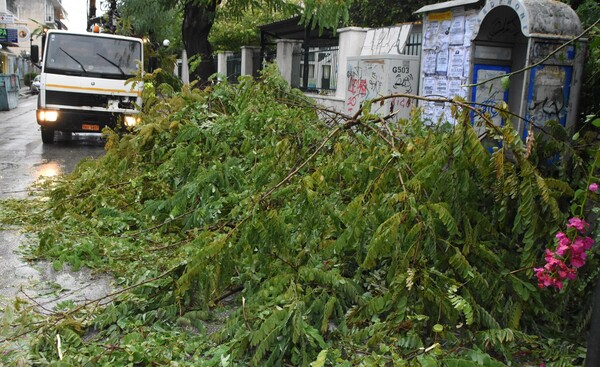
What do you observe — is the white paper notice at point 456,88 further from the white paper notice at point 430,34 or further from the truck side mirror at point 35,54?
the truck side mirror at point 35,54

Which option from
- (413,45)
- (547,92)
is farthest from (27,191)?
(413,45)

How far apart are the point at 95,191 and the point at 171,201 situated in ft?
5.35

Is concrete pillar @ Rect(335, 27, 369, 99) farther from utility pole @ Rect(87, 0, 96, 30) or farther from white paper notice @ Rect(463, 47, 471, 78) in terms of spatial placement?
utility pole @ Rect(87, 0, 96, 30)

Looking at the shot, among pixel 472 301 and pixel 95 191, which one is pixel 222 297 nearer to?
pixel 472 301

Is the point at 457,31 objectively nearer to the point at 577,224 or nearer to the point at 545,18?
the point at 545,18

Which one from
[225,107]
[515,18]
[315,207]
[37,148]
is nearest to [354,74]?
[515,18]

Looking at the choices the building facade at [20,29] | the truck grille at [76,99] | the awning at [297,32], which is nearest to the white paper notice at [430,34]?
the awning at [297,32]

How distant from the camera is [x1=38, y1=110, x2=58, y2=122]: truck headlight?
13.5m

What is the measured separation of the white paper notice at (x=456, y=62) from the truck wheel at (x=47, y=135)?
9.07 meters

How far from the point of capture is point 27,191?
28.5 ft

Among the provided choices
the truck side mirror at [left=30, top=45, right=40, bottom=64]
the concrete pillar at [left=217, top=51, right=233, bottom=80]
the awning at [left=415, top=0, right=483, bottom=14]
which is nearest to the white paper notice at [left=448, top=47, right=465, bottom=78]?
the awning at [left=415, top=0, right=483, bottom=14]

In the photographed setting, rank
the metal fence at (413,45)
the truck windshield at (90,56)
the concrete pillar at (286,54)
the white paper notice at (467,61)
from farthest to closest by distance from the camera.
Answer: the concrete pillar at (286,54) → the truck windshield at (90,56) → the metal fence at (413,45) → the white paper notice at (467,61)

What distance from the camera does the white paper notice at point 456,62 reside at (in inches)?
356

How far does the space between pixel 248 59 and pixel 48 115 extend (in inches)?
423
